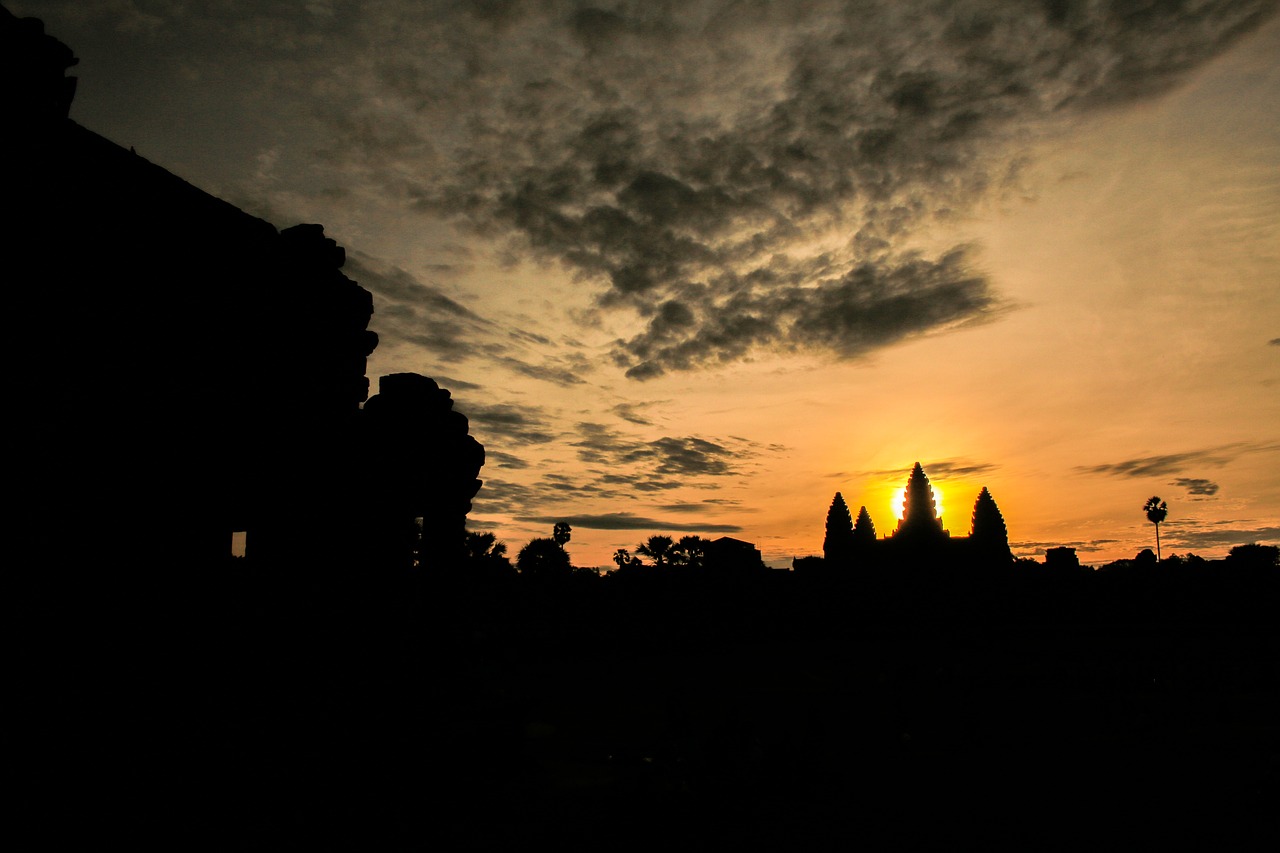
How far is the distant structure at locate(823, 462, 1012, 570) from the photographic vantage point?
48.3m

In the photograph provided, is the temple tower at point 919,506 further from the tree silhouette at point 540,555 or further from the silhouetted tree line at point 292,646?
the silhouetted tree line at point 292,646

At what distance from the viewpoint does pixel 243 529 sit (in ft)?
24.8

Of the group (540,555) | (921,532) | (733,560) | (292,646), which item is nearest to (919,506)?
(921,532)

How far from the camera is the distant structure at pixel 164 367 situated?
514 centimetres

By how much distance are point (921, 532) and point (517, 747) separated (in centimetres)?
6244

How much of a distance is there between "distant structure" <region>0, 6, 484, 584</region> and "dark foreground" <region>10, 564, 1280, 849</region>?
0.62 meters

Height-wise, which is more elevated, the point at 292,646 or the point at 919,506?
the point at 919,506

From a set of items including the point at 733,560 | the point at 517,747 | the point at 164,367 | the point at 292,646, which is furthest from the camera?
the point at 733,560

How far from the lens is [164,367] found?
241 inches

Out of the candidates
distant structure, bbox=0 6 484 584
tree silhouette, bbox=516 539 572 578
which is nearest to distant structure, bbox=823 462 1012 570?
tree silhouette, bbox=516 539 572 578

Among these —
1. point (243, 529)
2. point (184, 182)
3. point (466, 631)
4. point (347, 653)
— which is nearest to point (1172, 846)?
point (466, 631)

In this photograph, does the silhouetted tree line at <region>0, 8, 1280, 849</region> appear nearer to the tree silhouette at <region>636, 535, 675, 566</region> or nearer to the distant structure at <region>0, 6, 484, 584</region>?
the distant structure at <region>0, 6, 484, 584</region>

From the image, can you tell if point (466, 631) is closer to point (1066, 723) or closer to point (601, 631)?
point (1066, 723)

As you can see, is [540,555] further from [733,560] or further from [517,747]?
[517,747]
